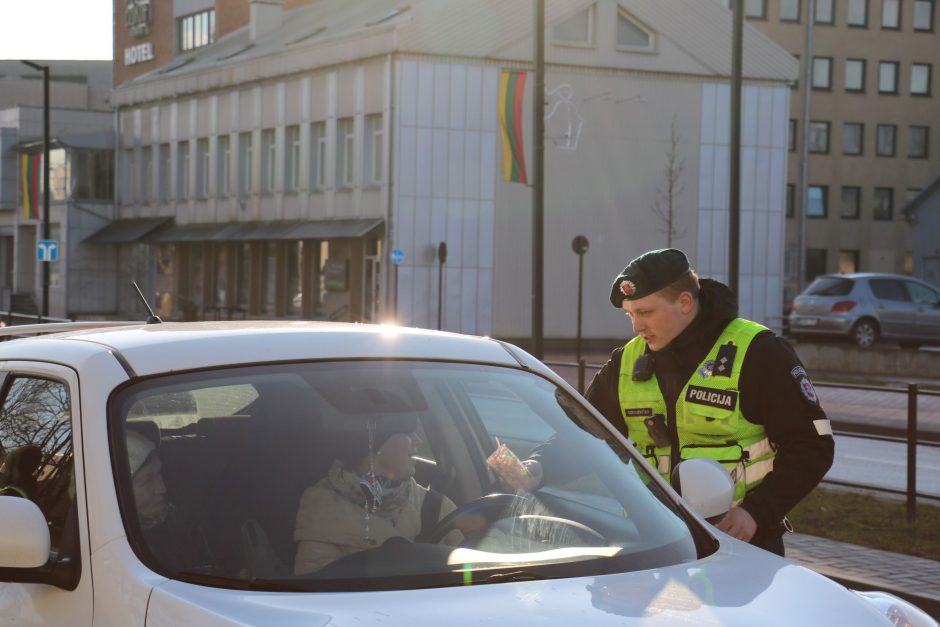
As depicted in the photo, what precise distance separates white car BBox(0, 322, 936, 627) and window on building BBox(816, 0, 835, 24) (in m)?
75.9

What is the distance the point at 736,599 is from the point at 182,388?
137 cm

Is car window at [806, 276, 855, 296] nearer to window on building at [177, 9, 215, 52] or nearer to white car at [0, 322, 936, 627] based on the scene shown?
white car at [0, 322, 936, 627]

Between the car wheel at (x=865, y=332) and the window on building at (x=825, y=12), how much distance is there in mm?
44728

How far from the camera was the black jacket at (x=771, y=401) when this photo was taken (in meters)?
4.98

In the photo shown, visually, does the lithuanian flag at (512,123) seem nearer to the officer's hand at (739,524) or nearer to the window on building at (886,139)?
the officer's hand at (739,524)

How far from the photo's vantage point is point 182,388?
3756 millimetres

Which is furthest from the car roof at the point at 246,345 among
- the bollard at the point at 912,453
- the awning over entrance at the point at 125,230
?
the awning over entrance at the point at 125,230

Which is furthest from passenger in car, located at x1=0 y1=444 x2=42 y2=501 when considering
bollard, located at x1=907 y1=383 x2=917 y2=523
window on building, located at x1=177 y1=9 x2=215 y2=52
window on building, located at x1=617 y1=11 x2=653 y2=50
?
window on building, located at x1=177 y1=9 x2=215 y2=52

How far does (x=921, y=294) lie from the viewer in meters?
36.3

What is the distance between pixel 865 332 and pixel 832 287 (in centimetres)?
125

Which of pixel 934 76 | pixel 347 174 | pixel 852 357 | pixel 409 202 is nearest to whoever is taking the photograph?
pixel 852 357

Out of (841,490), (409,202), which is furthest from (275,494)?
(409,202)

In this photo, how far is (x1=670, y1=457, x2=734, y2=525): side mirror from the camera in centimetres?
422

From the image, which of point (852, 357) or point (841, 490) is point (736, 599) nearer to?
point (841, 490)
